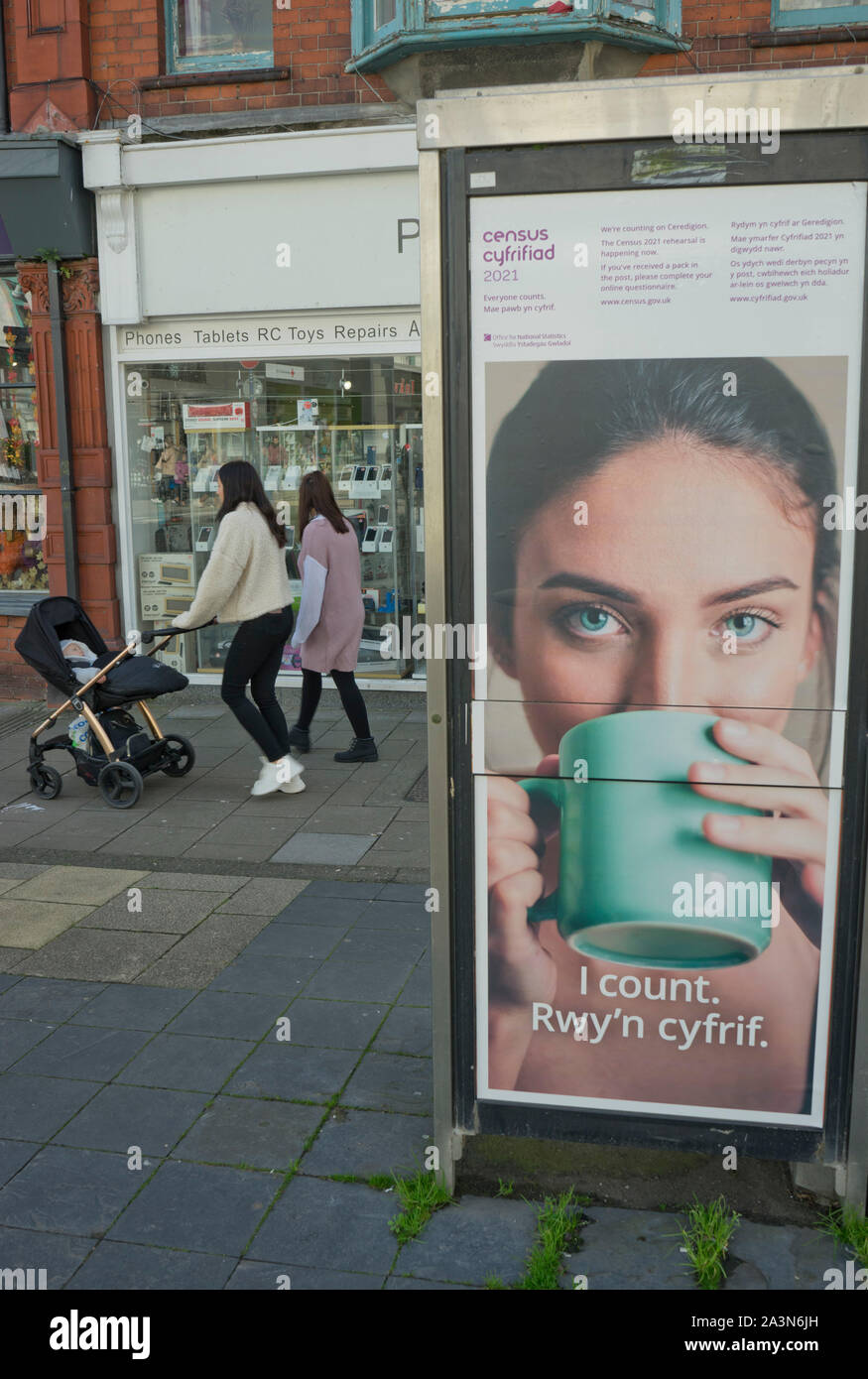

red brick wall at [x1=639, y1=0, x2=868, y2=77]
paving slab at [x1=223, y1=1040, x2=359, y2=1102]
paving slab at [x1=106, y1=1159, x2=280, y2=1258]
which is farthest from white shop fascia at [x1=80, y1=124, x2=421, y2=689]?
paving slab at [x1=106, y1=1159, x2=280, y2=1258]

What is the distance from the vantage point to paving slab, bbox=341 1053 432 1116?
3.90m

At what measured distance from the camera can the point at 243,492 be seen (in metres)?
7.16

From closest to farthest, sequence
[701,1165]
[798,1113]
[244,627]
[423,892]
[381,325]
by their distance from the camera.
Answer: [798,1113]
[701,1165]
[423,892]
[244,627]
[381,325]

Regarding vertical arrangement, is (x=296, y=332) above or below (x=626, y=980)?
above

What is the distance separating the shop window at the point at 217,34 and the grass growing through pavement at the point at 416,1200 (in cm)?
900

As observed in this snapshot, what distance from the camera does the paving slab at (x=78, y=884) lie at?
233 inches

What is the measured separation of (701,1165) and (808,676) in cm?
156

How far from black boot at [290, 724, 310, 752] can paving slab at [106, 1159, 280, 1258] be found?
500 centimetres

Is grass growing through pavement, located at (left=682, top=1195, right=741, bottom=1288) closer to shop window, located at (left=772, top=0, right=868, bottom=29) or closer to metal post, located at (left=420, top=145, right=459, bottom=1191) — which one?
metal post, located at (left=420, top=145, right=459, bottom=1191)

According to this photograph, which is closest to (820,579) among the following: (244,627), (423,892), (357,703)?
(423,892)

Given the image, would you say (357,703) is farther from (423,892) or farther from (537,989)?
(537,989)

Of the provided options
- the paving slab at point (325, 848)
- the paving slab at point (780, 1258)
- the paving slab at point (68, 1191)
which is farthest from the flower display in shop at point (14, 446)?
the paving slab at point (780, 1258)

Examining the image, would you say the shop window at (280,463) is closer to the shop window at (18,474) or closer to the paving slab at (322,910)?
the shop window at (18,474)

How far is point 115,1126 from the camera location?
149 inches
